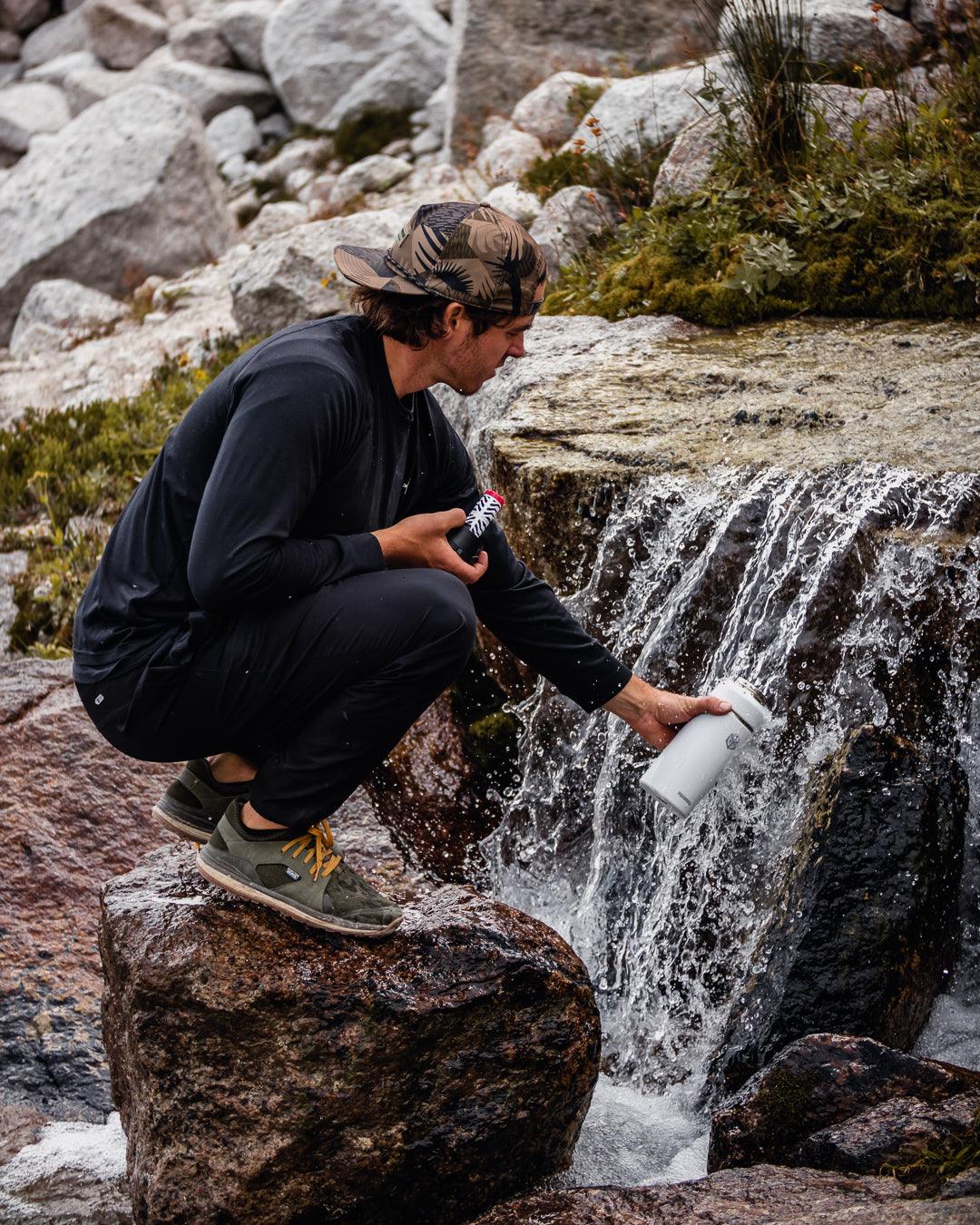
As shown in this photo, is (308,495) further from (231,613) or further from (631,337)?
(631,337)

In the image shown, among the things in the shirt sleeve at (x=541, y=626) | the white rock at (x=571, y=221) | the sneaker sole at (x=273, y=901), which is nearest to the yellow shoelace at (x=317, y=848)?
the sneaker sole at (x=273, y=901)

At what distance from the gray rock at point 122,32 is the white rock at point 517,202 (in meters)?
16.4

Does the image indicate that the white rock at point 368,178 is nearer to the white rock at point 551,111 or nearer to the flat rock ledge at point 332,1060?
the white rock at point 551,111

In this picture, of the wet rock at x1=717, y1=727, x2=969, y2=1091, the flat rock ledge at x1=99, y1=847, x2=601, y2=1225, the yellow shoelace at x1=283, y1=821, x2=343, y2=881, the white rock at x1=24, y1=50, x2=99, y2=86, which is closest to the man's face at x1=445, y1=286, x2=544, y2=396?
the yellow shoelace at x1=283, y1=821, x2=343, y2=881

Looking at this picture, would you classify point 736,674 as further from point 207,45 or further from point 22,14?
point 22,14

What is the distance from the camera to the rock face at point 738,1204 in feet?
10.3

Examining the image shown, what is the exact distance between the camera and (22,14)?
2834 cm

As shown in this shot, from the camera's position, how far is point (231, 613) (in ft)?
12.0

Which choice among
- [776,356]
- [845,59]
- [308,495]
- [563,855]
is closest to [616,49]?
[845,59]


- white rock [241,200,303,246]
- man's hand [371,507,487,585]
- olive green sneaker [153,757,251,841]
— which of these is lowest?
white rock [241,200,303,246]

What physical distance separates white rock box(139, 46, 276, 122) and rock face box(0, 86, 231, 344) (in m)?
5.73

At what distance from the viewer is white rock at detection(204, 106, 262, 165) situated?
2016cm

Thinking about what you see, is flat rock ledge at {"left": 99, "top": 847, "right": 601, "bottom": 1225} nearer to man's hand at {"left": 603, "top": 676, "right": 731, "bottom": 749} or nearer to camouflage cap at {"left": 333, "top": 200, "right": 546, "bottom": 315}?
man's hand at {"left": 603, "top": 676, "right": 731, "bottom": 749}

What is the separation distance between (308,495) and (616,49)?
12724 millimetres
